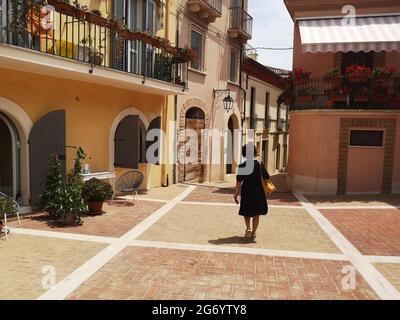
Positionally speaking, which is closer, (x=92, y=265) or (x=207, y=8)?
(x=92, y=265)

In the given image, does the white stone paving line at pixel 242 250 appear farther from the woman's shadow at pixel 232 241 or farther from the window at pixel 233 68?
the window at pixel 233 68

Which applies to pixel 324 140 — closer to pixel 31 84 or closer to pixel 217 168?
pixel 217 168

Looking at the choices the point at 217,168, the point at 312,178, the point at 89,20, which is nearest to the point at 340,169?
the point at 312,178

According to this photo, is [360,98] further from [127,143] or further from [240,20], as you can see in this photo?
[240,20]

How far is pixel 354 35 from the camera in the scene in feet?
42.3

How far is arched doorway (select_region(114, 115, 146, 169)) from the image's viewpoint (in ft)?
37.8

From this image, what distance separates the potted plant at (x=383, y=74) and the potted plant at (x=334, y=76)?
1.08 metres

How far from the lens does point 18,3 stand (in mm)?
7301

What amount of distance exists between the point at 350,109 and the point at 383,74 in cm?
150

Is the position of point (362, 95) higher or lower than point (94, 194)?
higher

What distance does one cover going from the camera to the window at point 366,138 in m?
13.1

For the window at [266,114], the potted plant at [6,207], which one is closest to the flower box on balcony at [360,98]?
the potted plant at [6,207]

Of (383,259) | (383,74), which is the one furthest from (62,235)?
(383,74)

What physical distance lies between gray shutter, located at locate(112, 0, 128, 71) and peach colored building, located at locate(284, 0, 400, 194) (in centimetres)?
601
